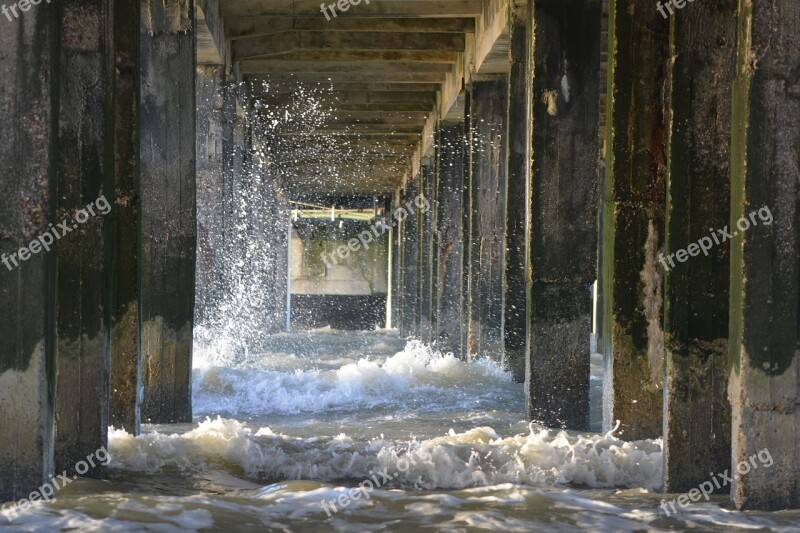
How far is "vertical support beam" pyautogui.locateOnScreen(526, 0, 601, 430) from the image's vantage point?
8.12 meters

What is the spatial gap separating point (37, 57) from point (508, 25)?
6.84 metres

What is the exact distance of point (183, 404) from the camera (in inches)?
337

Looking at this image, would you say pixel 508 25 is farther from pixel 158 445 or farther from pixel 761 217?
pixel 761 217

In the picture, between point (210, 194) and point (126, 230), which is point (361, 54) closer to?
point (210, 194)

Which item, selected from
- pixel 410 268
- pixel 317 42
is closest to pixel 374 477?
pixel 317 42

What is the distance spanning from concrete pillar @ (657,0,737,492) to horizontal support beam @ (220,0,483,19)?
7661 millimetres

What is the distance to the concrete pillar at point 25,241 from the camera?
4355 millimetres

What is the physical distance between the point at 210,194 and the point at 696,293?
802cm

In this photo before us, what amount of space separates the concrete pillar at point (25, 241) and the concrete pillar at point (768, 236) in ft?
8.95

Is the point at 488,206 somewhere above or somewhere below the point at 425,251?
above

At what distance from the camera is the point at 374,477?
6273 millimetres

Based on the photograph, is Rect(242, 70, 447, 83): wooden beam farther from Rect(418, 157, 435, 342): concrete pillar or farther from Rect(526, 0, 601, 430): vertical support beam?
Rect(526, 0, 601, 430): vertical support beam

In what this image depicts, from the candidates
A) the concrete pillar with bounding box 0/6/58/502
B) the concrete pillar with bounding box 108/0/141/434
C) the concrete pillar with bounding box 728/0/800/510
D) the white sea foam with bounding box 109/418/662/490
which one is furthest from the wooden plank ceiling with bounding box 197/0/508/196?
the concrete pillar with bounding box 0/6/58/502

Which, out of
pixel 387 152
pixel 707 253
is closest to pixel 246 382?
pixel 707 253
